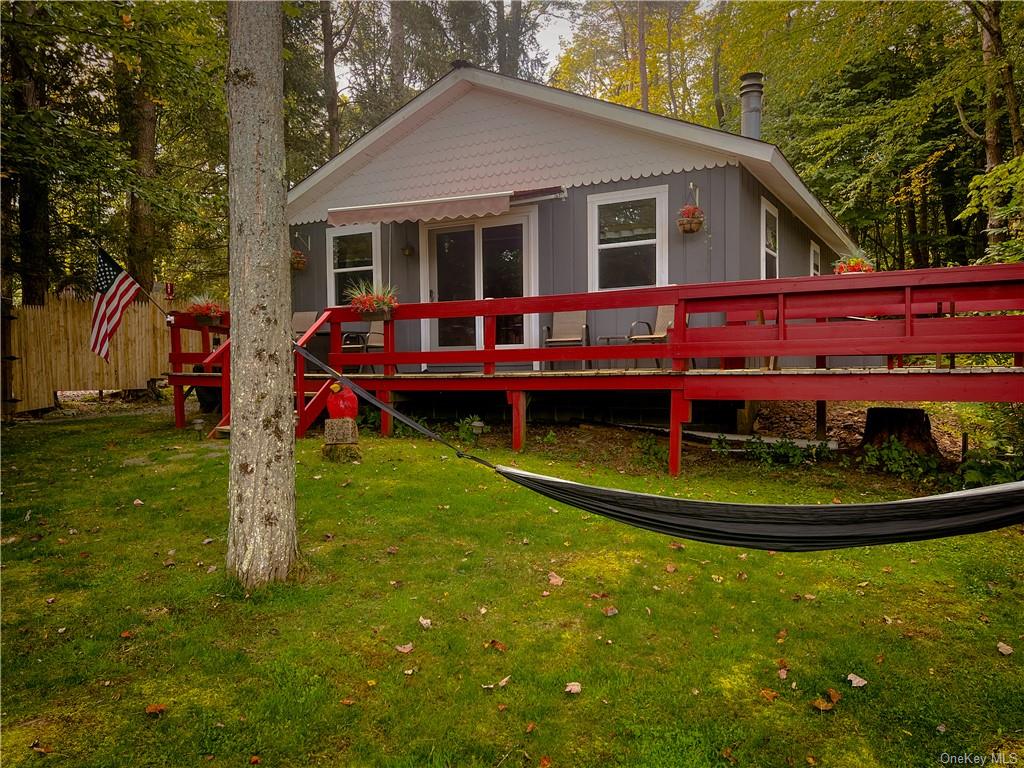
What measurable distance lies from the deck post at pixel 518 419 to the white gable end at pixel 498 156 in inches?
133

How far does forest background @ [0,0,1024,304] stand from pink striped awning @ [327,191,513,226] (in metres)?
1.98

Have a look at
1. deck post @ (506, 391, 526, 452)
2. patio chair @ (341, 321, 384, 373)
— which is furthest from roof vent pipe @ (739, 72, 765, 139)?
patio chair @ (341, 321, 384, 373)

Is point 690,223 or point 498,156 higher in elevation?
point 498,156

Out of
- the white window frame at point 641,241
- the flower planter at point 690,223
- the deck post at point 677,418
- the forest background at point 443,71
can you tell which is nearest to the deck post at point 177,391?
the forest background at point 443,71

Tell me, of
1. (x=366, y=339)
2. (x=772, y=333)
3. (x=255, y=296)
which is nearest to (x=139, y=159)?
(x=366, y=339)

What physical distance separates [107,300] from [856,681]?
27.0 ft

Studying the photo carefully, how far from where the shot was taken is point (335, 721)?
2.21m

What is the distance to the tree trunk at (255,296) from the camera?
3.04 meters

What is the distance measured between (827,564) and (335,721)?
2.98 metres

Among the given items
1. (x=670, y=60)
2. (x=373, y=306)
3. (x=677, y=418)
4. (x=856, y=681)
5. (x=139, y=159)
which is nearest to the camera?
(x=856, y=681)

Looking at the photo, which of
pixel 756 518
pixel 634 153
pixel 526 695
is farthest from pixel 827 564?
pixel 634 153

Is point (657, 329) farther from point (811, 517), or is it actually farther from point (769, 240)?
point (811, 517)

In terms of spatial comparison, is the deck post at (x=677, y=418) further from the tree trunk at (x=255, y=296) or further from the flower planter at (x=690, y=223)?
the tree trunk at (x=255, y=296)

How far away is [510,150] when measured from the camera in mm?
8273
